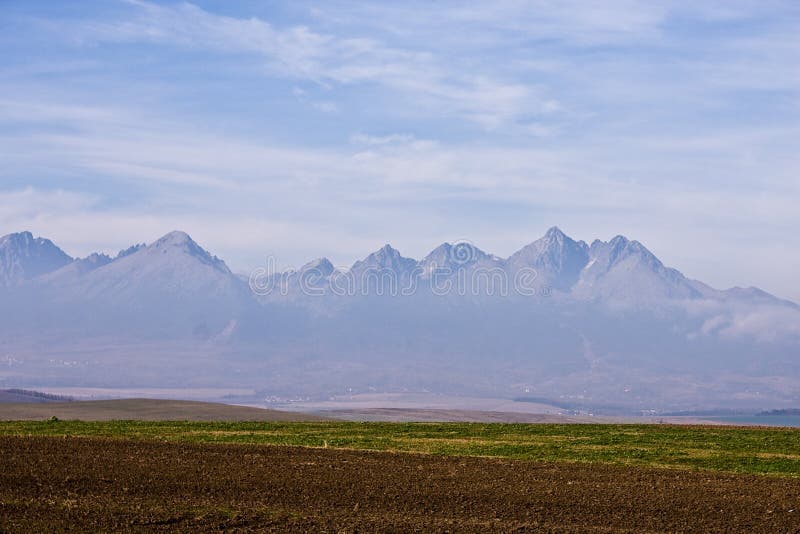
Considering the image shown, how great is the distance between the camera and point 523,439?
54875 mm

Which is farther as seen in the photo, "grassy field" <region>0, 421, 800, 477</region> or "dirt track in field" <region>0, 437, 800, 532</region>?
"grassy field" <region>0, 421, 800, 477</region>

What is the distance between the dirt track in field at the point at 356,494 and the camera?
30.3m

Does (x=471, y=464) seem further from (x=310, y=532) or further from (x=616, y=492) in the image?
(x=310, y=532)

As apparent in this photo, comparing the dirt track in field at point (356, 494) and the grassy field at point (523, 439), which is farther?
the grassy field at point (523, 439)

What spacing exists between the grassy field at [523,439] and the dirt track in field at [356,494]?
14.8 feet

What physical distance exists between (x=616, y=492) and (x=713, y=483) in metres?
4.98

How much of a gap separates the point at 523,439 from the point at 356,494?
2147cm

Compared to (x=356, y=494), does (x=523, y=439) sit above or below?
above

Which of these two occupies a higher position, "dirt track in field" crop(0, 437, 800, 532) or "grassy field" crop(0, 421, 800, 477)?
"grassy field" crop(0, 421, 800, 477)

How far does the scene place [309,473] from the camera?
128 ft

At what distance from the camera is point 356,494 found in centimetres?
3484

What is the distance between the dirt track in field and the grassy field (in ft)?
14.8

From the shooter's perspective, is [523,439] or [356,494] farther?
[523,439]

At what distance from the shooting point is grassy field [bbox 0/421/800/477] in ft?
153
